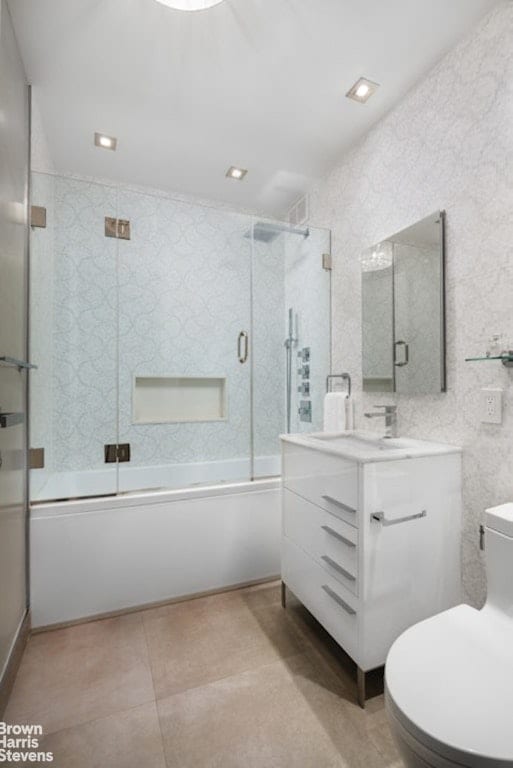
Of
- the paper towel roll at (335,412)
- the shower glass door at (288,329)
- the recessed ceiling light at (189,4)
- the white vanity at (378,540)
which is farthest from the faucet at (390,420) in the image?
the recessed ceiling light at (189,4)

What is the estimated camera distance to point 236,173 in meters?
2.55

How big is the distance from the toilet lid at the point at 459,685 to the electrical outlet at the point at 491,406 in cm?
65


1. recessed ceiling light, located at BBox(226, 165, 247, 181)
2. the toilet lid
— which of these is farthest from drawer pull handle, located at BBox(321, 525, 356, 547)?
recessed ceiling light, located at BBox(226, 165, 247, 181)

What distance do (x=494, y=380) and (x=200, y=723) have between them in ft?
5.30

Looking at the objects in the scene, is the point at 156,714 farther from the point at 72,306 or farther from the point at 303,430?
the point at 72,306

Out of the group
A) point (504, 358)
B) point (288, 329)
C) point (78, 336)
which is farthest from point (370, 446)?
point (78, 336)

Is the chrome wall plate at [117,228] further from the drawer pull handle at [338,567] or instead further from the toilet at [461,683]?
the toilet at [461,683]

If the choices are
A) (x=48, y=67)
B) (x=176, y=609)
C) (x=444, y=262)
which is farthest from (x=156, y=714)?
(x=48, y=67)

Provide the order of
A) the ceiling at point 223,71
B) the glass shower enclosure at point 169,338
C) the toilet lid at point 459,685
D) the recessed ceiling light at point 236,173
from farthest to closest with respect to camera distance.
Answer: the recessed ceiling light at point 236,173, the glass shower enclosure at point 169,338, the ceiling at point 223,71, the toilet lid at point 459,685

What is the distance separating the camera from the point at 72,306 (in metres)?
2.37

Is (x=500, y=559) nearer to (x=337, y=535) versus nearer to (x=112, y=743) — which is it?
(x=337, y=535)

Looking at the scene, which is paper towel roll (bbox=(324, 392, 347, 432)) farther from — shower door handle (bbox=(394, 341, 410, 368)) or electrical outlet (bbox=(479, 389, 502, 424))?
electrical outlet (bbox=(479, 389, 502, 424))

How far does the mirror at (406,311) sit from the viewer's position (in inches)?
65.4

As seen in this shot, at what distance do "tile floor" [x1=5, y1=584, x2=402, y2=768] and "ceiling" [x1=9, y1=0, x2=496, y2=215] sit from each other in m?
2.60
